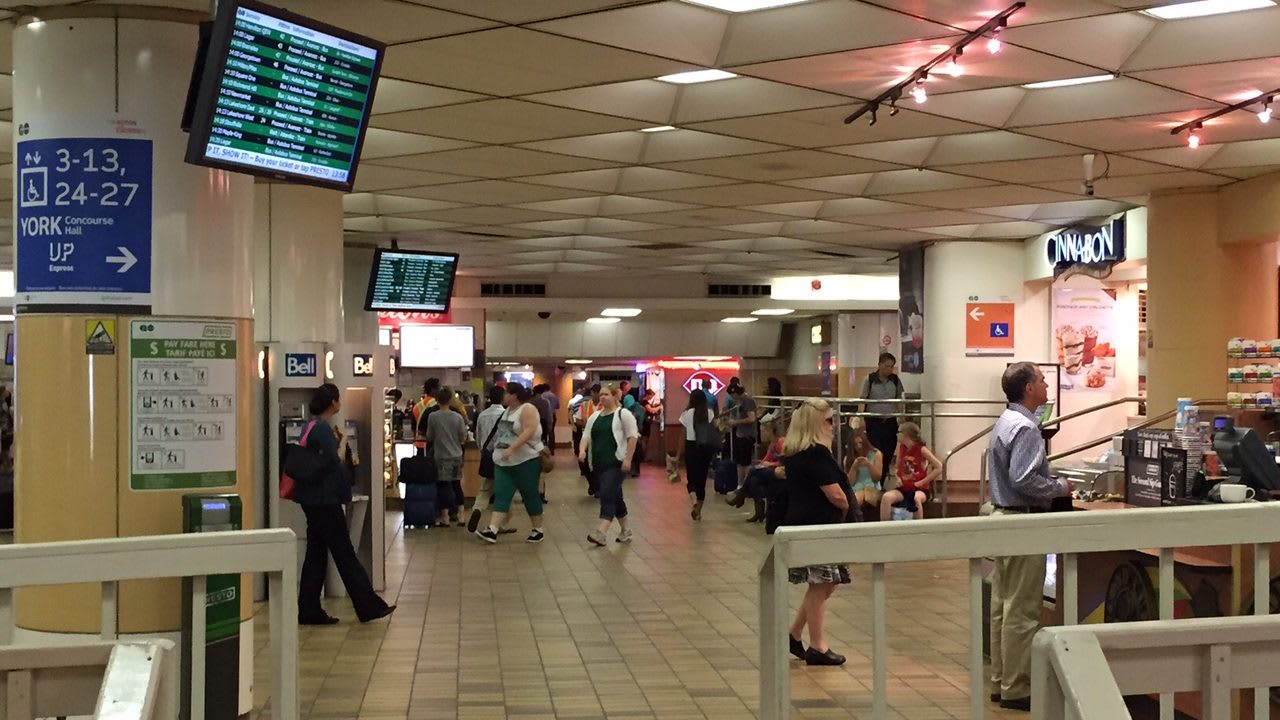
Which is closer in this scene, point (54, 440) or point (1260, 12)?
point (54, 440)

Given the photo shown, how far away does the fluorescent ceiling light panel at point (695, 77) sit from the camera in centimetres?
736

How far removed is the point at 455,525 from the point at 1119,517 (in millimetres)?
11651

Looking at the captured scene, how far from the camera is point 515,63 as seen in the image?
22.1 feet

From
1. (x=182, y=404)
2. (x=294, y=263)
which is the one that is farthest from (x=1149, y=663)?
(x=294, y=263)

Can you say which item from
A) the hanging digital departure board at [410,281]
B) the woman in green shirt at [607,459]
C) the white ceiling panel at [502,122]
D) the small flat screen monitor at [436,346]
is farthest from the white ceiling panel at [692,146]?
the small flat screen monitor at [436,346]

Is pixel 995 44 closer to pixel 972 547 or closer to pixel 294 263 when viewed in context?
pixel 972 547

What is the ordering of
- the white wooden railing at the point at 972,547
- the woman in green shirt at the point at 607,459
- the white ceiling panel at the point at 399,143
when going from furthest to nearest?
the woman in green shirt at the point at 607,459, the white ceiling panel at the point at 399,143, the white wooden railing at the point at 972,547

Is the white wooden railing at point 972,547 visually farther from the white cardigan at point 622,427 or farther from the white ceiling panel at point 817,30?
the white cardigan at point 622,427

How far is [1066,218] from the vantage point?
13.6 m

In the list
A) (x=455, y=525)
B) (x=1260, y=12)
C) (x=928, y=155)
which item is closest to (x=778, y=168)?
(x=928, y=155)

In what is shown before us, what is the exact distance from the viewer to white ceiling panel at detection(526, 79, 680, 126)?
24.9ft

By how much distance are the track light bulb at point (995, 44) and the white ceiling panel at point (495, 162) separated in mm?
3783

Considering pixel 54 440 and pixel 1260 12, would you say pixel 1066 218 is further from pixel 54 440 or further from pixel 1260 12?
pixel 54 440

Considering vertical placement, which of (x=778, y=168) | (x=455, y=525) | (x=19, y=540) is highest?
(x=778, y=168)
